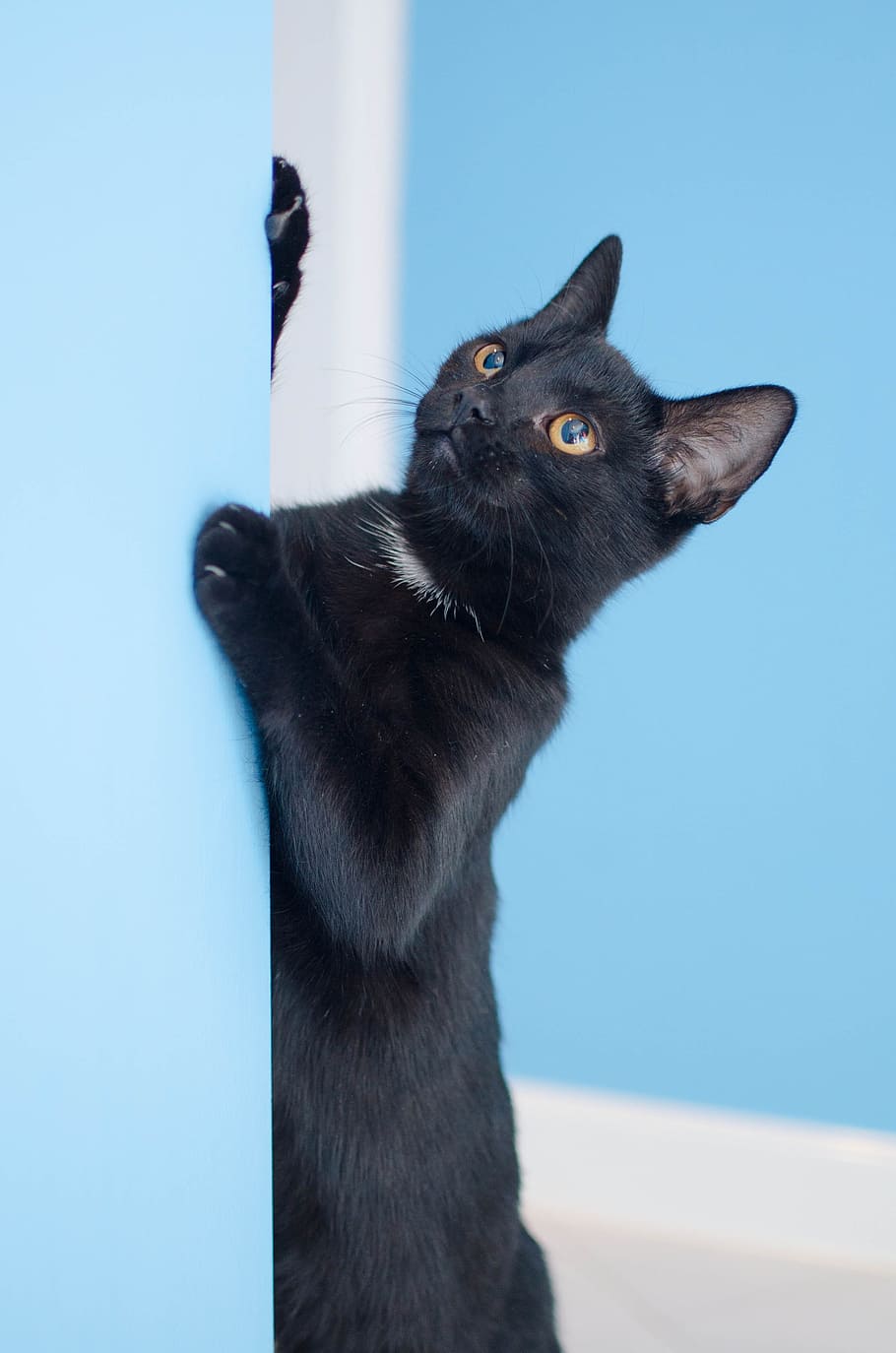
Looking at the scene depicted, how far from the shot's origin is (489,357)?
1.25 meters

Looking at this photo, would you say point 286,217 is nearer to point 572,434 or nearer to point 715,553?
point 572,434

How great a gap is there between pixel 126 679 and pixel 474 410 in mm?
605

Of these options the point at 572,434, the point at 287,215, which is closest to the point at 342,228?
the point at 572,434

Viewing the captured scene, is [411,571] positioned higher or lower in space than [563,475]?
lower

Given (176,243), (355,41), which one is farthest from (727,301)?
(176,243)

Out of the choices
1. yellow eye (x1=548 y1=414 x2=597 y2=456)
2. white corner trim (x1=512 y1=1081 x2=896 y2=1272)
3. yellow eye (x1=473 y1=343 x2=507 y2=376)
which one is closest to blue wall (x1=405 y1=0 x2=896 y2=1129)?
white corner trim (x1=512 y1=1081 x2=896 y2=1272)

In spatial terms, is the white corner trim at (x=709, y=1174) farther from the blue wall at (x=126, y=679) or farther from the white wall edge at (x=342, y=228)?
the blue wall at (x=126, y=679)

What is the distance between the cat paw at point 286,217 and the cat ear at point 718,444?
0.45m

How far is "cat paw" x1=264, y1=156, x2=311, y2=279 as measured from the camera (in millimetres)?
833

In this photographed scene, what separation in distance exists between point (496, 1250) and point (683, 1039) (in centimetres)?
81

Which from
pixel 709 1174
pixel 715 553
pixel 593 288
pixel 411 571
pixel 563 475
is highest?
pixel 593 288

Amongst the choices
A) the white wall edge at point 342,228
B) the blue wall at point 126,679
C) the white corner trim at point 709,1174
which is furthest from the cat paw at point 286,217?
the white corner trim at point 709,1174

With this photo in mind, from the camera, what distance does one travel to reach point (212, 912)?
25.5 inches

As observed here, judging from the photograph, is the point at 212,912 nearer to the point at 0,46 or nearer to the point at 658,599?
the point at 0,46
